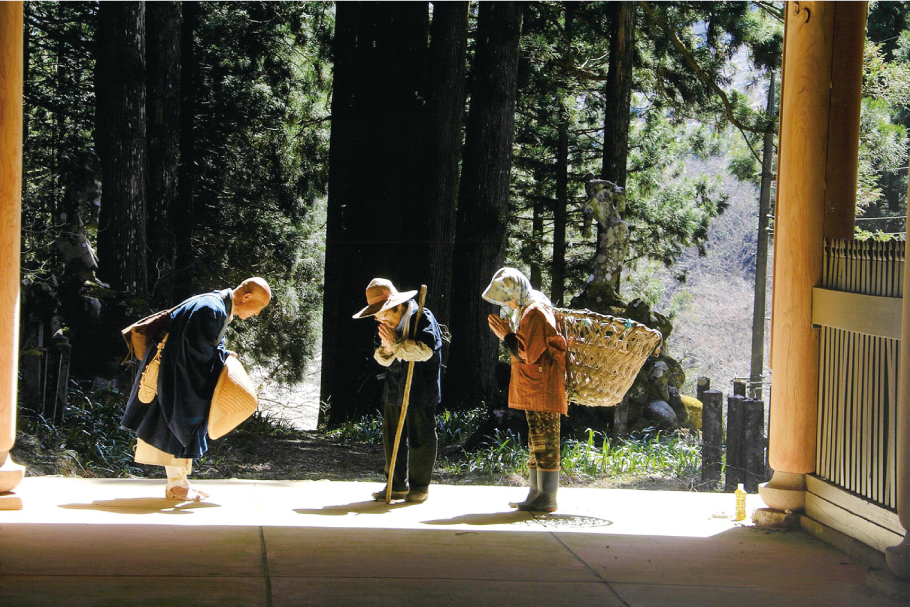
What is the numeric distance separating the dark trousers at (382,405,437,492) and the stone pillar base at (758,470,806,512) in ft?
8.06

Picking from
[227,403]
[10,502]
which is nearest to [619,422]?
[227,403]

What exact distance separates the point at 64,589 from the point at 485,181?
30.5 ft

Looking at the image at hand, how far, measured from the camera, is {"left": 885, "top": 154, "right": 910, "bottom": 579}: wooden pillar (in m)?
4.61

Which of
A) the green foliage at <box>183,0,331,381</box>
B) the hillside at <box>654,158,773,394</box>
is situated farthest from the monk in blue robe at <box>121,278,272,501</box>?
the hillside at <box>654,158,773,394</box>

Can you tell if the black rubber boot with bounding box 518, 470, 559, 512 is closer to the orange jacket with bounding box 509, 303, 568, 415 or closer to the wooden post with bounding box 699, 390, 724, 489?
the orange jacket with bounding box 509, 303, 568, 415

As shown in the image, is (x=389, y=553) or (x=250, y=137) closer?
(x=389, y=553)

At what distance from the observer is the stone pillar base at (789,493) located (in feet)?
20.2

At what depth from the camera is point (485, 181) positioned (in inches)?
Answer: 503

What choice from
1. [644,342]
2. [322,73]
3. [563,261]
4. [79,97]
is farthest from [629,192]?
[644,342]

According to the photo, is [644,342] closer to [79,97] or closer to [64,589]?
[64,589]

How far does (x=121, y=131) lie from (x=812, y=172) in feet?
29.9

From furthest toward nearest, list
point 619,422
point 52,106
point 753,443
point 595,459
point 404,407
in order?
point 52,106 < point 619,422 < point 595,459 < point 753,443 < point 404,407

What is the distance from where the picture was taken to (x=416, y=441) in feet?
22.0

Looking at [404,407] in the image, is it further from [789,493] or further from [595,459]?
[595,459]
